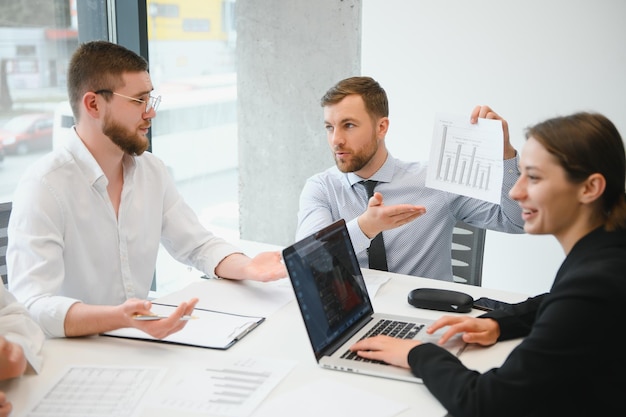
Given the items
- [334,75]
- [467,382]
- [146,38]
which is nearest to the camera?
[467,382]

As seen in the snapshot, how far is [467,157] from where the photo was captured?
2.32m

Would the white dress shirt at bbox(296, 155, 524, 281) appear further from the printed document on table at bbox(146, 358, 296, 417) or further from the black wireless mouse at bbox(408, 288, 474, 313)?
the printed document on table at bbox(146, 358, 296, 417)

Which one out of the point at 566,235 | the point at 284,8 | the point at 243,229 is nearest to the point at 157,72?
the point at 284,8

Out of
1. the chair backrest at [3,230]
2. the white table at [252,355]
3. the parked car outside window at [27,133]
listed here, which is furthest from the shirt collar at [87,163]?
the parked car outside window at [27,133]

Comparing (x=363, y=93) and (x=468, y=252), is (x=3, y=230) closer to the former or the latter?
(x=363, y=93)

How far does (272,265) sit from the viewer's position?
227cm

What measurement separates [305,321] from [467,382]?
0.39 meters

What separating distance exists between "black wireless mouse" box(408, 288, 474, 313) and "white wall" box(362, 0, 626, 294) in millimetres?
1547

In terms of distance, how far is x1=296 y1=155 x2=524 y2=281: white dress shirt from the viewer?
261 cm

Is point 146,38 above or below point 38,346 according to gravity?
above

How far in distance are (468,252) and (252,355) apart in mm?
1250

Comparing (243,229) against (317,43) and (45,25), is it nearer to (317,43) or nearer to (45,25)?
(317,43)

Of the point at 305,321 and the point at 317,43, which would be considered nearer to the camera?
the point at 305,321

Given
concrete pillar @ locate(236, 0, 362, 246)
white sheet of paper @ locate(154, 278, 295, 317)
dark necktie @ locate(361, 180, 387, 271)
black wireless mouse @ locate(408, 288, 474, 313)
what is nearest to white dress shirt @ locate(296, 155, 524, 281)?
dark necktie @ locate(361, 180, 387, 271)
